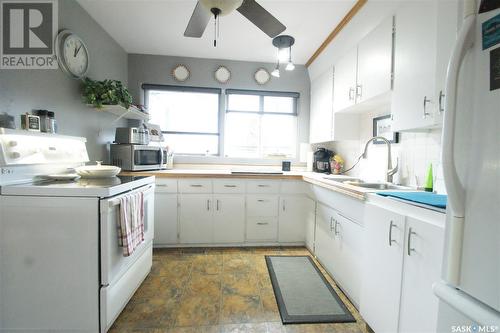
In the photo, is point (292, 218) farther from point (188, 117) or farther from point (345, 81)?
point (188, 117)

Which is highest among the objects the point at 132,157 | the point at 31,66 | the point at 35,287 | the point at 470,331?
the point at 31,66

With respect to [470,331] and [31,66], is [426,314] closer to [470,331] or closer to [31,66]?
[470,331]

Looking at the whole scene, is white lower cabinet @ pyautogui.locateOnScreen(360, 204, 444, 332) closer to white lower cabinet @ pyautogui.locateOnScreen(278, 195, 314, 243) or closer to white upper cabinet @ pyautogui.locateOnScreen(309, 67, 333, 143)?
white lower cabinet @ pyautogui.locateOnScreen(278, 195, 314, 243)

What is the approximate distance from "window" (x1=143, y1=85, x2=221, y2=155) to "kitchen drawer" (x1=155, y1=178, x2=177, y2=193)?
860mm

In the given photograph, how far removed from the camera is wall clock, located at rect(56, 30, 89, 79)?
1924mm

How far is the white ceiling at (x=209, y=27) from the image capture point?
2.12m

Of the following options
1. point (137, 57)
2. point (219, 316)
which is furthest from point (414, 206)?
point (137, 57)

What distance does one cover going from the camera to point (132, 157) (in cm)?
252

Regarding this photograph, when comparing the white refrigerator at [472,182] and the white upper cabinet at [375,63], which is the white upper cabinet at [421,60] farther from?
the white refrigerator at [472,182]

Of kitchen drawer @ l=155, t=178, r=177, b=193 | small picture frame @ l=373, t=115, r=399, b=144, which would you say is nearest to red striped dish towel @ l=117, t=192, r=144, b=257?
kitchen drawer @ l=155, t=178, r=177, b=193

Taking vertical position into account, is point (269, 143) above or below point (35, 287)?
above

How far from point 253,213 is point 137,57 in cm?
275

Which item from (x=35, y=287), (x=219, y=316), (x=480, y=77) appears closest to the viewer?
(x=480, y=77)

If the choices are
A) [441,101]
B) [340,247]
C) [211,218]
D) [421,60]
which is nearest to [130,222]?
[211,218]
